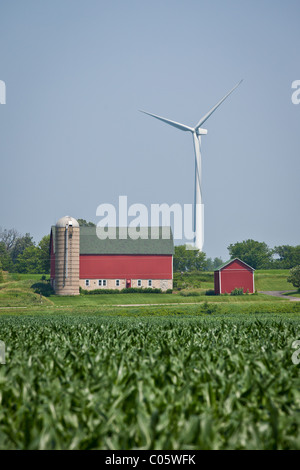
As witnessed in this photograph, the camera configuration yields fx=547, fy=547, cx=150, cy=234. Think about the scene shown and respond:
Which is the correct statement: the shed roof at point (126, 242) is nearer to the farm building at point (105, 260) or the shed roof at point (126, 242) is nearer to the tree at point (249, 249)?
the farm building at point (105, 260)

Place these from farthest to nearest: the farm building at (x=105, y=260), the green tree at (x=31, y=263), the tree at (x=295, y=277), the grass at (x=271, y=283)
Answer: the green tree at (x=31, y=263), the grass at (x=271, y=283), the tree at (x=295, y=277), the farm building at (x=105, y=260)

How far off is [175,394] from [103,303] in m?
66.3

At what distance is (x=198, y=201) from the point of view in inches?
3027

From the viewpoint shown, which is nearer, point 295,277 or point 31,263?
point 295,277

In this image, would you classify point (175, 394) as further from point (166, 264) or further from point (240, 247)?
point (240, 247)

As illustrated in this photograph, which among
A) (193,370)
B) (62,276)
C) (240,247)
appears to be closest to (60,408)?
(193,370)

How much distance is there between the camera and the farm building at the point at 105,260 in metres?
80.8

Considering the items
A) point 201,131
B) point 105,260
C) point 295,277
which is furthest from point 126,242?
point 295,277

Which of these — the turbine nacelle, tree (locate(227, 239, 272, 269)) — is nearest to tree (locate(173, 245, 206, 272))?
tree (locate(227, 239, 272, 269))

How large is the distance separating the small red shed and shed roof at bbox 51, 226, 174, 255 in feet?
34.3

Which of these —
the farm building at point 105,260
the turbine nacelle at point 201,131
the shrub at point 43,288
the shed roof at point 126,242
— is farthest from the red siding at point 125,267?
the turbine nacelle at point 201,131

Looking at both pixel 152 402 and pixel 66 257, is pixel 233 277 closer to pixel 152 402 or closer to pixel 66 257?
pixel 66 257

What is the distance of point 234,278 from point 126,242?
1922 centimetres

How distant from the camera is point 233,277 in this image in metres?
82.4
